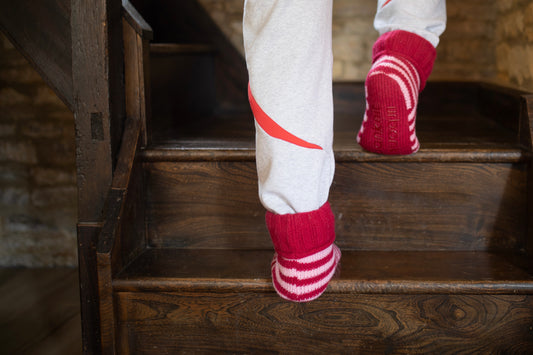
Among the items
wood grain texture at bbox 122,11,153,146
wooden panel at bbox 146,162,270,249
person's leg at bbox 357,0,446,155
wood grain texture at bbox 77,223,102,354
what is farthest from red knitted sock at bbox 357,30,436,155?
wood grain texture at bbox 77,223,102,354

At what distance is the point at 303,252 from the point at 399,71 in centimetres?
44

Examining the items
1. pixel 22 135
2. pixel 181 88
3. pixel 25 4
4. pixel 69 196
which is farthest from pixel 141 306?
pixel 22 135

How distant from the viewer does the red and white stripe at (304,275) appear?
81 cm

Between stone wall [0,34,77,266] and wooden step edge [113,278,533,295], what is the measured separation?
4.64ft

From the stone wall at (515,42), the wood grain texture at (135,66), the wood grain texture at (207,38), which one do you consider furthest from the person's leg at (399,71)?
the wood grain texture at (207,38)

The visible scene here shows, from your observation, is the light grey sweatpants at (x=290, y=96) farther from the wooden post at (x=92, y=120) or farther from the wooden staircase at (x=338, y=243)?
the wooden post at (x=92, y=120)

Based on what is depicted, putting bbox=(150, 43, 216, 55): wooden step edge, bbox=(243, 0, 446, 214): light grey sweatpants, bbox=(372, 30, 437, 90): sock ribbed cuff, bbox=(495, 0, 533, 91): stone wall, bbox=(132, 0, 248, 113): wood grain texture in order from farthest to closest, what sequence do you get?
1. bbox=(132, 0, 248, 113): wood grain texture
2. bbox=(495, 0, 533, 91): stone wall
3. bbox=(150, 43, 216, 55): wooden step edge
4. bbox=(372, 30, 437, 90): sock ribbed cuff
5. bbox=(243, 0, 446, 214): light grey sweatpants

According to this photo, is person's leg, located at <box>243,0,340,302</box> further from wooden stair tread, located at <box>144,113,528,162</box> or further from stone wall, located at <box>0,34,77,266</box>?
stone wall, located at <box>0,34,77,266</box>

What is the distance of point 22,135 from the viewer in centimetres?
213

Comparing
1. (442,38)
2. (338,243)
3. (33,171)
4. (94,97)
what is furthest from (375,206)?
(33,171)

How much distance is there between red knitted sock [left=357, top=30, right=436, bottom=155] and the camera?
0.94 m

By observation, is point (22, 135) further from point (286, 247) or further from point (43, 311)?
point (286, 247)

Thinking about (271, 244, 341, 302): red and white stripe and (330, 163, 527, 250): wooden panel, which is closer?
(271, 244, 341, 302): red and white stripe

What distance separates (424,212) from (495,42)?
1.34m
